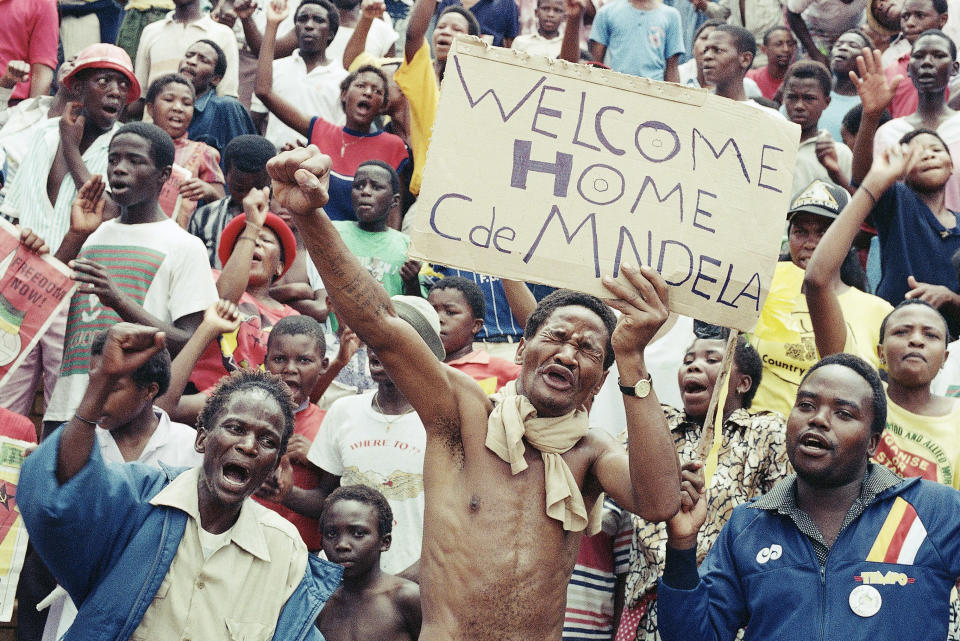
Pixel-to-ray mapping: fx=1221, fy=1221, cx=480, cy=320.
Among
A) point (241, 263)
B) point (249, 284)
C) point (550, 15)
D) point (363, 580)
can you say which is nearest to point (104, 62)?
point (249, 284)

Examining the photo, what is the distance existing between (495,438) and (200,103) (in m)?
6.48

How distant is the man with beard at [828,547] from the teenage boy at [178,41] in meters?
7.07

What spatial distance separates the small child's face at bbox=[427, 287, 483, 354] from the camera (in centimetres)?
662

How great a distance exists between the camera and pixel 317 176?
3.53 metres

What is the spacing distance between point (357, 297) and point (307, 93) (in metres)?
6.73

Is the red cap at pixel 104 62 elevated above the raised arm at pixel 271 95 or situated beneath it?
elevated above

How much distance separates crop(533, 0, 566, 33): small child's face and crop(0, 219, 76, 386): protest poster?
618 centimetres

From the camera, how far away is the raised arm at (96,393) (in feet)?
12.3

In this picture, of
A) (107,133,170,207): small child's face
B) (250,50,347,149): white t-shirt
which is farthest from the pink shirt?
(107,133,170,207): small child's face

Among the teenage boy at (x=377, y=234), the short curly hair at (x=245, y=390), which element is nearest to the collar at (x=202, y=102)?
the teenage boy at (x=377, y=234)

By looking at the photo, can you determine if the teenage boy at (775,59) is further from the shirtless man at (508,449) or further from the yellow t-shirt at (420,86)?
the shirtless man at (508,449)

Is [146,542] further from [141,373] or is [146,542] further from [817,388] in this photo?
[817,388]

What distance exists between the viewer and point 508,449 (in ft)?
12.5

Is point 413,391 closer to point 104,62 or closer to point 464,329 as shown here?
point 464,329
